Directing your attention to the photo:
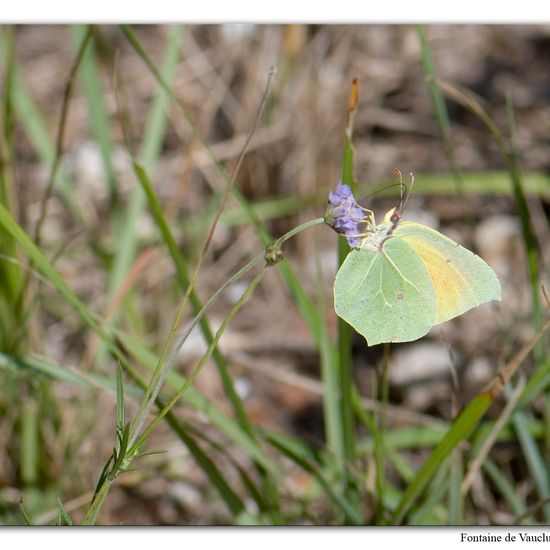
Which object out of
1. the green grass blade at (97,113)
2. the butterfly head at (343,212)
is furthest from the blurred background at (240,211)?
the butterfly head at (343,212)

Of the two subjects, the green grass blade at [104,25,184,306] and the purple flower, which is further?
the green grass blade at [104,25,184,306]

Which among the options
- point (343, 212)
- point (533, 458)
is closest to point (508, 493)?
point (533, 458)

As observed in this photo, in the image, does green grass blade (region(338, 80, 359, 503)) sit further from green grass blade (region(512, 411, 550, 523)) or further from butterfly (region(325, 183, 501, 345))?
green grass blade (region(512, 411, 550, 523))

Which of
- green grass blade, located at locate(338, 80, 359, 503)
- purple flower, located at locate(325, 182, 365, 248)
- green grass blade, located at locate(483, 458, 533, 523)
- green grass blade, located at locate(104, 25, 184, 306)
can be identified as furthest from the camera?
green grass blade, located at locate(104, 25, 184, 306)

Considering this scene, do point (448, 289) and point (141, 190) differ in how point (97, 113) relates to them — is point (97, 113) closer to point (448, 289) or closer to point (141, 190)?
point (141, 190)

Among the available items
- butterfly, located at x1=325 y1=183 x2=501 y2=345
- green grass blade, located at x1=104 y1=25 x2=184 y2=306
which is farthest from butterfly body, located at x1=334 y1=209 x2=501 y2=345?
green grass blade, located at x1=104 y1=25 x2=184 y2=306

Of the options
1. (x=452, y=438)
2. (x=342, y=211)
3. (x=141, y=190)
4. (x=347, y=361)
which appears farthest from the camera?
(x=141, y=190)
